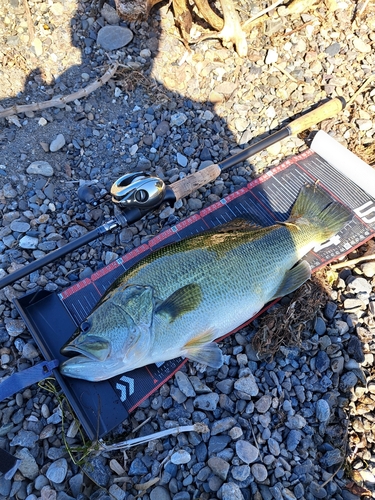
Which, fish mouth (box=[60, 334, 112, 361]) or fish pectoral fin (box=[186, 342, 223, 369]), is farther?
fish pectoral fin (box=[186, 342, 223, 369])

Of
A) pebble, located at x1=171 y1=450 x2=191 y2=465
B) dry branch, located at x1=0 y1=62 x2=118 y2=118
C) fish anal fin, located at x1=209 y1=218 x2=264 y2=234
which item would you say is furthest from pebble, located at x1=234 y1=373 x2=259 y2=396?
dry branch, located at x1=0 y1=62 x2=118 y2=118

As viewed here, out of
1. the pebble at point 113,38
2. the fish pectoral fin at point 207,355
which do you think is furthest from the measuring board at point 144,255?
the pebble at point 113,38

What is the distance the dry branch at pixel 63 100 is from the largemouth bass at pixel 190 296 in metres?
2.56

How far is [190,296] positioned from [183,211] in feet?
4.47

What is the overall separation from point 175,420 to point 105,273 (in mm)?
1460

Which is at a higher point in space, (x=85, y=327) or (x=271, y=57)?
(x=271, y=57)

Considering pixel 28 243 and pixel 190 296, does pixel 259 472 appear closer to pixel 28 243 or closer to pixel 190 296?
pixel 190 296

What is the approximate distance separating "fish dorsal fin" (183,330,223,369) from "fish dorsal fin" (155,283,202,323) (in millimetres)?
274

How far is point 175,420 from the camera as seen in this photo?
10.7ft

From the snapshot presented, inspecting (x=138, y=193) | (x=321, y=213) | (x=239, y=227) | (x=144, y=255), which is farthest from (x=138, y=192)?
(x=321, y=213)

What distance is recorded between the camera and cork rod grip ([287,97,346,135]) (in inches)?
174

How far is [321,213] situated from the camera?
3.83 metres

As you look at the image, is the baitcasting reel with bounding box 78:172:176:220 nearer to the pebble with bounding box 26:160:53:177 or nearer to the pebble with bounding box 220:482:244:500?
the pebble with bounding box 26:160:53:177

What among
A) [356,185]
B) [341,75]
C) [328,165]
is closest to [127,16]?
[341,75]
